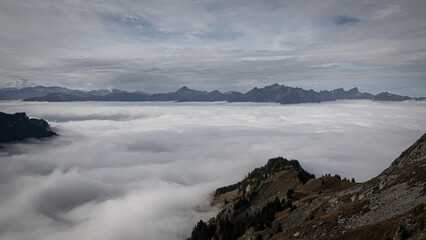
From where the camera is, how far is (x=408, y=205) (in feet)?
148

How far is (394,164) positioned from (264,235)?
52.0m

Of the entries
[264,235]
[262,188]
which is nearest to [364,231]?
[264,235]

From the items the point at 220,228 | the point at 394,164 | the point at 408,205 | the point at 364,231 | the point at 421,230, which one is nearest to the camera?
the point at 421,230

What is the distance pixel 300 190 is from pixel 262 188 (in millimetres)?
52510

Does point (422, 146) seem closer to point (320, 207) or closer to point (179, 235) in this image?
point (320, 207)

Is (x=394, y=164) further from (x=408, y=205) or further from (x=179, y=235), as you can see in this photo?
(x=179, y=235)

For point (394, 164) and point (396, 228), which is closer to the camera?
point (396, 228)

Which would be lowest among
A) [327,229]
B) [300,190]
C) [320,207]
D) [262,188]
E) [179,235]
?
[179,235]

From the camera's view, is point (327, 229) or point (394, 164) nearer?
→ point (327, 229)

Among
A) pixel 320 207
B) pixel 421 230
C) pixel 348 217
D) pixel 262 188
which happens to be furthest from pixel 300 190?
pixel 421 230

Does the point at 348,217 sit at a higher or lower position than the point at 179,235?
higher

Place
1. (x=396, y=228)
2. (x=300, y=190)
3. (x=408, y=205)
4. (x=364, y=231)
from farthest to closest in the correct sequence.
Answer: (x=300, y=190), (x=408, y=205), (x=364, y=231), (x=396, y=228)

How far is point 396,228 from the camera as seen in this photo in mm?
36031

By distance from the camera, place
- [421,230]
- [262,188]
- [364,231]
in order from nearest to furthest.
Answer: [421,230]
[364,231]
[262,188]
